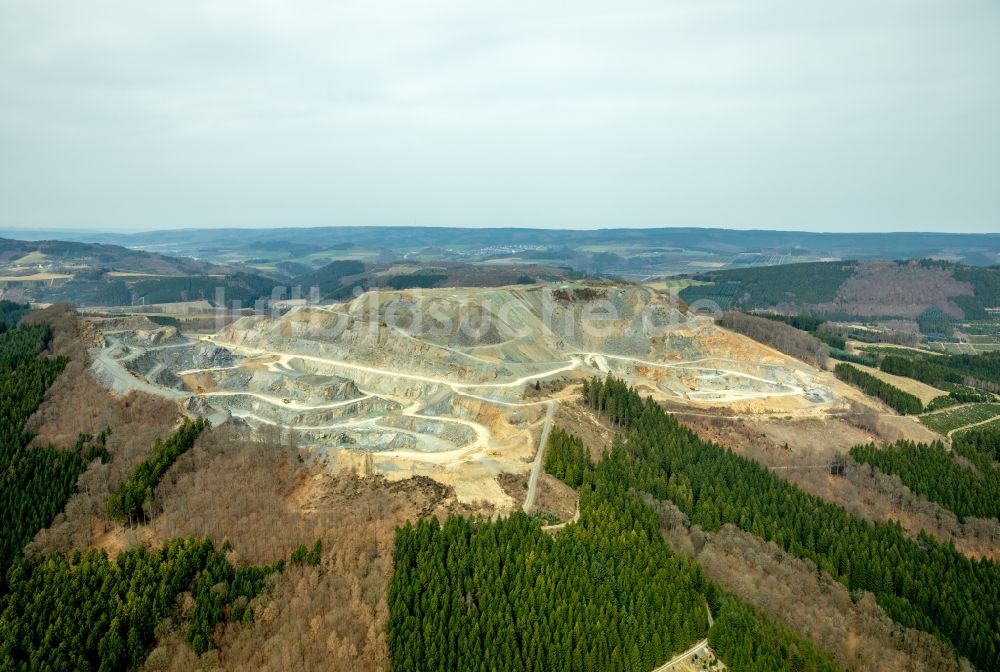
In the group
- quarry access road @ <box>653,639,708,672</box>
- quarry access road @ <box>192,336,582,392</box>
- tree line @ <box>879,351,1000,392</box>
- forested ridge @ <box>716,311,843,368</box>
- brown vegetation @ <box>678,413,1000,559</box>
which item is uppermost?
forested ridge @ <box>716,311,843,368</box>

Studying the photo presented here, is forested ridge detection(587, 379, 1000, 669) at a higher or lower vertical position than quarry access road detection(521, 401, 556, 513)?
lower

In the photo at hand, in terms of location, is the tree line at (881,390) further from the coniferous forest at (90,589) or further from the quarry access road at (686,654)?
the coniferous forest at (90,589)

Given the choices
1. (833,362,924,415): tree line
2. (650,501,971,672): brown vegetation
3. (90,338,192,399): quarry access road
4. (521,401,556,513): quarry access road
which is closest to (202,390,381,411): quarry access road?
(90,338,192,399): quarry access road

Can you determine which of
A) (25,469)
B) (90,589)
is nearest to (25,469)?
(25,469)

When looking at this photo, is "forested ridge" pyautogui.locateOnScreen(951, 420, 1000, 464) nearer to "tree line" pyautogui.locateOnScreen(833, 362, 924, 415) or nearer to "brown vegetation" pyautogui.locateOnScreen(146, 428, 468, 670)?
"tree line" pyautogui.locateOnScreen(833, 362, 924, 415)

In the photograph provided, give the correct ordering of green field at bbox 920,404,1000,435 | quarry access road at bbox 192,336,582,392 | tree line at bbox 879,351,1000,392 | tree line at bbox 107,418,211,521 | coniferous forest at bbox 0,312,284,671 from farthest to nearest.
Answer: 1. tree line at bbox 879,351,1000,392
2. green field at bbox 920,404,1000,435
3. quarry access road at bbox 192,336,582,392
4. tree line at bbox 107,418,211,521
5. coniferous forest at bbox 0,312,284,671

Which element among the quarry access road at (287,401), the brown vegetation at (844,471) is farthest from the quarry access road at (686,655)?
the quarry access road at (287,401)

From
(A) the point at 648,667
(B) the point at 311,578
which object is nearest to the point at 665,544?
(A) the point at 648,667
